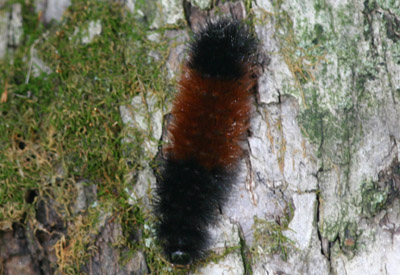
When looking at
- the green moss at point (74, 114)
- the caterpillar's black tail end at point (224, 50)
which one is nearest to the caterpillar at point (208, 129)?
the caterpillar's black tail end at point (224, 50)

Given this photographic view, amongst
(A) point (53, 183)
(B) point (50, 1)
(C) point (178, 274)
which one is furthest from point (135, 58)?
(C) point (178, 274)

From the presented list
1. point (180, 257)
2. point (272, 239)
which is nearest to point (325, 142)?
point (272, 239)

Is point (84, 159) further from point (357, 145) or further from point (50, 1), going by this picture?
point (357, 145)

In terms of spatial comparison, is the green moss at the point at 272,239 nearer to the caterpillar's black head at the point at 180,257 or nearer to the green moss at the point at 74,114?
the caterpillar's black head at the point at 180,257

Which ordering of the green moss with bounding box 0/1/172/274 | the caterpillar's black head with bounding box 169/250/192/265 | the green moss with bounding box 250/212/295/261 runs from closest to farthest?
1. the caterpillar's black head with bounding box 169/250/192/265
2. the green moss with bounding box 250/212/295/261
3. the green moss with bounding box 0/1/172/274

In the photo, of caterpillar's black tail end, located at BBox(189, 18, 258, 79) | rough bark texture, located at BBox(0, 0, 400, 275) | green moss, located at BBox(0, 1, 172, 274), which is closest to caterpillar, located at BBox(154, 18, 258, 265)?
caterpillar's black tail end, located at BBox(189, 18, 258, 79)

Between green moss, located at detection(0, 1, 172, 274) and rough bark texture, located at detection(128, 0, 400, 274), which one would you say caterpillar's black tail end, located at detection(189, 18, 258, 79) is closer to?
rough bark texture, located at detection(128, 0, 400, 274)

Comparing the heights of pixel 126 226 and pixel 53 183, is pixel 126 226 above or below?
below

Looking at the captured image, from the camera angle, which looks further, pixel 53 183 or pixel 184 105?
pixel 53 183
